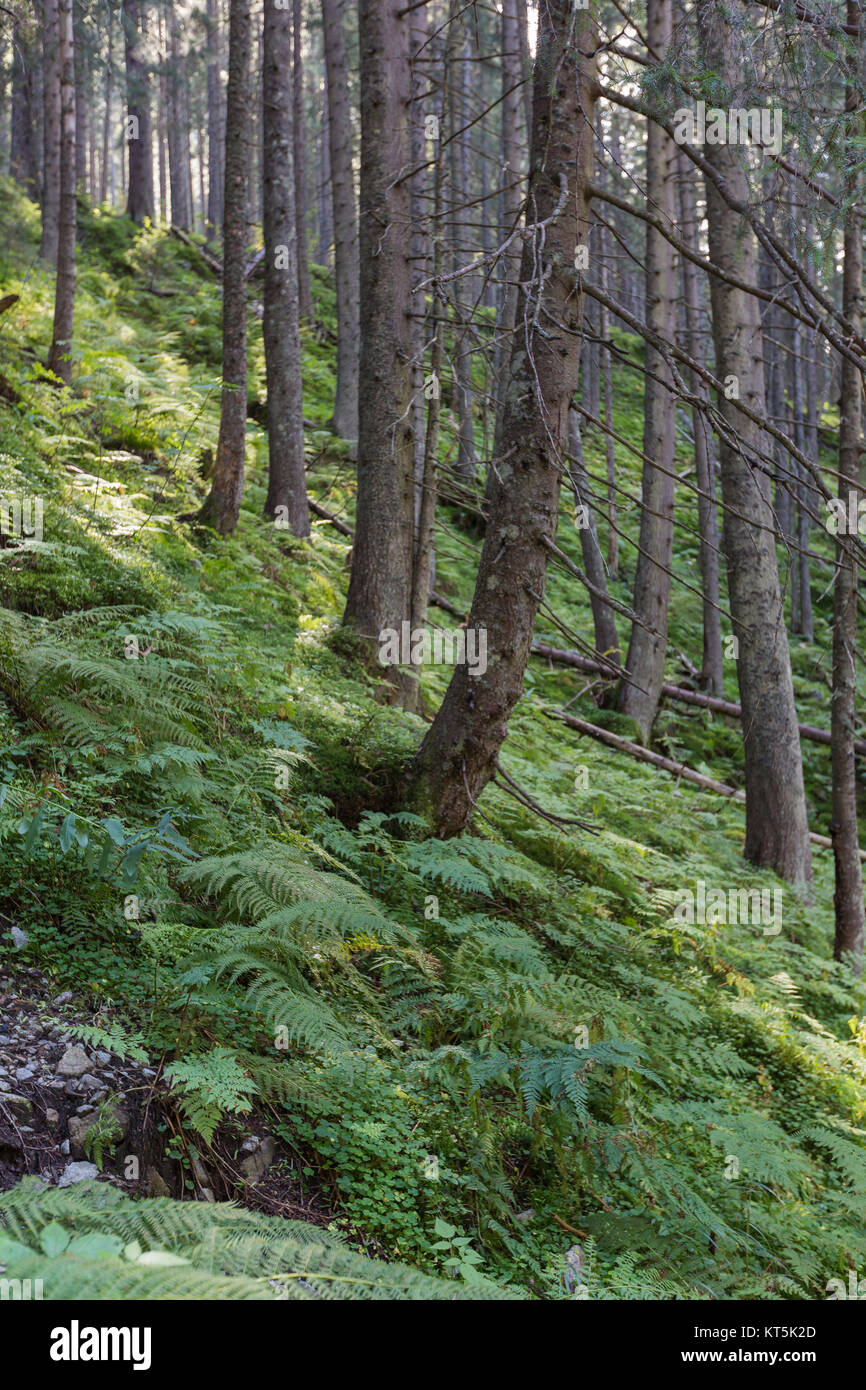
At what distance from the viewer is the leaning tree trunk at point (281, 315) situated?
994 cm

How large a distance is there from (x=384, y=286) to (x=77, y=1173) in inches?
235

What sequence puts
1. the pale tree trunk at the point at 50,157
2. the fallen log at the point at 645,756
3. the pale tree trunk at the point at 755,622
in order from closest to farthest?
the pale tree trunk at the point at 755,622, the fallen log at the point at 645,756, the pale tree trunk at the point at 50,157

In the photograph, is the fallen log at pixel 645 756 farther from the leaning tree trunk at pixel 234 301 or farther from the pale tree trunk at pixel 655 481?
the leaning tree trunk at pixel 234 301

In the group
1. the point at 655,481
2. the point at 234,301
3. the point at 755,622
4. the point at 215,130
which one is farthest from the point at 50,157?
the point at 215,130

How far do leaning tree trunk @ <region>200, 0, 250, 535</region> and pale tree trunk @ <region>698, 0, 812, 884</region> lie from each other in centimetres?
443

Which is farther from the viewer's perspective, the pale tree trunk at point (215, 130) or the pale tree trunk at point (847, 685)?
the pale tree trunk at point (215, 130)

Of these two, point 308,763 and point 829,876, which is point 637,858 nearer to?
point 308,763

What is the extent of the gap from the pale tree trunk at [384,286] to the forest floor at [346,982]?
1187mm

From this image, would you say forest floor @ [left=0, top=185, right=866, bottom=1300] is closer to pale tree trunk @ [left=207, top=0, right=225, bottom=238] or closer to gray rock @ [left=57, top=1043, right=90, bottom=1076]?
gray rock @ [left=57, top=1043, right=90, bottom=1076]

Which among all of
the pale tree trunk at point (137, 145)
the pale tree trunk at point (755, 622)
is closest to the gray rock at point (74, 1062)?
the pale tree trunk at point (755, 622)

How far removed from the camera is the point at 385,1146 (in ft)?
10.4

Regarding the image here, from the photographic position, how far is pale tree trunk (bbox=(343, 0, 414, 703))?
258 inches
